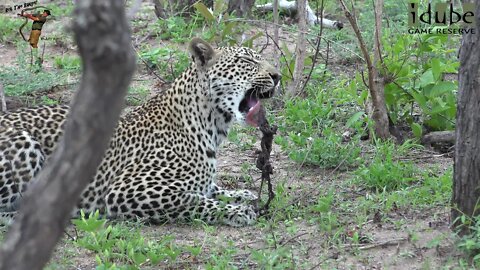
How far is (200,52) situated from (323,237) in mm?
2052

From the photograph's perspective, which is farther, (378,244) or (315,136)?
(315,136)

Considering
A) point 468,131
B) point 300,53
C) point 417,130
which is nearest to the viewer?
point 468,131

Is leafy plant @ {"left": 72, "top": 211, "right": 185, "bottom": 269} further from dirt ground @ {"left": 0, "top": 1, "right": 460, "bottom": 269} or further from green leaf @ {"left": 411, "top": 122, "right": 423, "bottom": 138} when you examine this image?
green leaf @ {"left": 411, "top": 122, "right": 423, "bottom": 138}

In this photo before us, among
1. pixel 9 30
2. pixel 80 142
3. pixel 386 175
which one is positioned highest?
pixel 80 142

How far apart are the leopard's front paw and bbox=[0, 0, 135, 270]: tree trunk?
13.0 ft

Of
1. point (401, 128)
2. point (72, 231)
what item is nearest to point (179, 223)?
point (72, 231)

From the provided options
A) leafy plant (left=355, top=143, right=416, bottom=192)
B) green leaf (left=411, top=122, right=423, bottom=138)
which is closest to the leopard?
leafy plant (left=355, top=143, right=416, bottom=192)

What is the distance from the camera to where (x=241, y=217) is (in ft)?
23.6

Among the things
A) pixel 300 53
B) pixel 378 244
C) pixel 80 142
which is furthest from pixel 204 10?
pixel 80 142

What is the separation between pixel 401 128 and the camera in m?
9.29

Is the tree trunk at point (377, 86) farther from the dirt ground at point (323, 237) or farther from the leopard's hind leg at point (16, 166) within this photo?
the leopard's hind leg at point (16, 166)

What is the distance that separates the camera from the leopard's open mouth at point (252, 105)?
7676 mm

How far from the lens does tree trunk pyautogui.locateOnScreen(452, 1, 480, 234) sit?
588cm

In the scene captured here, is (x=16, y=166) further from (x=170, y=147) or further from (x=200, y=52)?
(x=200, y=52)
